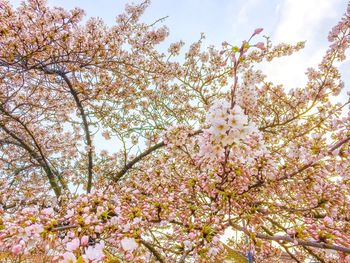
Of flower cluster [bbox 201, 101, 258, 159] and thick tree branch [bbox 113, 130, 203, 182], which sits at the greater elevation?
thick tree branch [bbox 113, 130, 203, 182]

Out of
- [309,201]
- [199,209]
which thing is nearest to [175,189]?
[199,209]

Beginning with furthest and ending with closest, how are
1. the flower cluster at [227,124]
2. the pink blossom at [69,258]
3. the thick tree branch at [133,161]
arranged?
1. the thick tree branch at [133,161]
2. the flower cluster at [227,124]
3. the pink blossom at [69,258]

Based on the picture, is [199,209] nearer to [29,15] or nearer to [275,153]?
[275,153]

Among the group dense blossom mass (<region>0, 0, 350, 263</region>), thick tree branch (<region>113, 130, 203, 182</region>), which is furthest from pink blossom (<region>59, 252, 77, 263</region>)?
thick tree branch (<region>113, 130, 203, 182</region>)

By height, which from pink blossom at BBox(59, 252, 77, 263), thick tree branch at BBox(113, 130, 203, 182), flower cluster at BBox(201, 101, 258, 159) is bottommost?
pink blossom at BBox(59, 252, 77, 263)

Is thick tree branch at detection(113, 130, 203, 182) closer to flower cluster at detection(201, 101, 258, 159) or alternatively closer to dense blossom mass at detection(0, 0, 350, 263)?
dense blossom mass at detection(0, 0, 350, 263)

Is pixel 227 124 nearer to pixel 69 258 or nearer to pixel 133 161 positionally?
pixel 69 258

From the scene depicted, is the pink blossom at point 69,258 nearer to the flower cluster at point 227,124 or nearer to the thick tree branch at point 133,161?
the flower cluster at point 227,124

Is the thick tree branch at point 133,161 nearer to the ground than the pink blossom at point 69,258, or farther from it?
farther from it

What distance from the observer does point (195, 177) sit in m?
3.67

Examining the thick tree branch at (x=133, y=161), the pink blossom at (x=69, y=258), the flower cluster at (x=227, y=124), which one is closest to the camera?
the pink blossom at (x=69, y=258)

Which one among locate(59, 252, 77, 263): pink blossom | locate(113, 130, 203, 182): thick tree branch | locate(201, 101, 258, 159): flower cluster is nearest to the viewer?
locate(59, 252, 77, 263): pink blossom

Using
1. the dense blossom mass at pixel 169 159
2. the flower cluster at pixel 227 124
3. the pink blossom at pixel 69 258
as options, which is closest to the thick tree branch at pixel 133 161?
the dense blossom mass at pixel 169 159

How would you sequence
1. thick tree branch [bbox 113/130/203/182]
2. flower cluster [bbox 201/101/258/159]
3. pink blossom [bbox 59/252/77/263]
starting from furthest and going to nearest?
thick tree branch [bbox 113/130/203/182], flower cluster [bbox 201/101/258/159], pink blossom [bbox 59/252/77/263]
